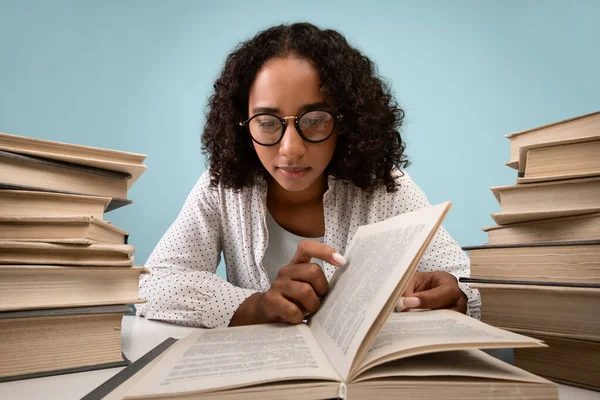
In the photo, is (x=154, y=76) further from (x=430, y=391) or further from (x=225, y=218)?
(x=430, y=391)

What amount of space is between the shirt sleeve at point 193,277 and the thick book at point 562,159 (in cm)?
61

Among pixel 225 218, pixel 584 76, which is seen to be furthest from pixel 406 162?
pixel 584 76

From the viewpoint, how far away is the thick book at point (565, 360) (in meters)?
0.57

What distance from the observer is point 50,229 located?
66cm

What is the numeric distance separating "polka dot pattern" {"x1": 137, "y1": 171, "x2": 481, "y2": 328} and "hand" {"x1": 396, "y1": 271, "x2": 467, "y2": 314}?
0.26m

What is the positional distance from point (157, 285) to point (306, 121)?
0.52 m

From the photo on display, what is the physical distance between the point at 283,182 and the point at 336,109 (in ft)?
0.73

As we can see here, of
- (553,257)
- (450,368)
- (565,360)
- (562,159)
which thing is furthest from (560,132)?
(450,368)

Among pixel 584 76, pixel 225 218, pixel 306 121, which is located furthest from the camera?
pixel 584 76

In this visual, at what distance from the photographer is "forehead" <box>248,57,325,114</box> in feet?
3.51

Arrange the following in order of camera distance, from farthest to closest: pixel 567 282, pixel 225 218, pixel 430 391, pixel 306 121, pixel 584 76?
pixel 584 76 → pixel 225 218 → pixel 306 121 → pixel 567 282 → pixel 430 391

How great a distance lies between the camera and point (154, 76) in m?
2.98

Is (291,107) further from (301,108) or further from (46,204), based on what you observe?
(46,204)

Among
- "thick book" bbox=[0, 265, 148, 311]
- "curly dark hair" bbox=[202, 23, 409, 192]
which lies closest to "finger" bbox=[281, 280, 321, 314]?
"thick book" bbox=[0, 265, 148, 311]
